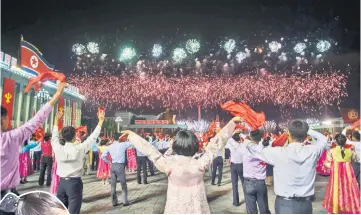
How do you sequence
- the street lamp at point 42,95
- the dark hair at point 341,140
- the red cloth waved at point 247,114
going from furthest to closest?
the street lamp at point 42,95
the dark hair at point 341,140
the red cloth waved at point 247,114

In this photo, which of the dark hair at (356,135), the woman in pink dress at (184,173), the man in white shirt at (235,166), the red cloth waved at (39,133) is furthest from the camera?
the red cloth waved at (39,133)

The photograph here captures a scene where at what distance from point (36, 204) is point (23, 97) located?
2106 cm

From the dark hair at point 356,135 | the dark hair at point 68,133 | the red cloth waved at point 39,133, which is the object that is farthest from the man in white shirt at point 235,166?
the red cloth waved at point 39,133

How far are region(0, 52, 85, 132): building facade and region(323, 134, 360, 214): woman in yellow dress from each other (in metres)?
9.47

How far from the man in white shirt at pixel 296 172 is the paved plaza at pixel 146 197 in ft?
9.93

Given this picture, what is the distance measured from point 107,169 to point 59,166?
5.79m

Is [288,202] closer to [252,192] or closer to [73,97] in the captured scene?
[252,192]

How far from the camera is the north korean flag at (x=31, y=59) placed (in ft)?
58.0

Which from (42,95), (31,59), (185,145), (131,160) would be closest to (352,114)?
(185,145)

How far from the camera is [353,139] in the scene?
296 inches

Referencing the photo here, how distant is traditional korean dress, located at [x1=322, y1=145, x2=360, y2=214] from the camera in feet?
19.6

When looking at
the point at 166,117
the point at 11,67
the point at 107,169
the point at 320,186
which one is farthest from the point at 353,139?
the point at 166,117

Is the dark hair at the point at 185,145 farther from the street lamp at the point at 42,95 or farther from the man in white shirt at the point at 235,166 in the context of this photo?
the street lamp at the point at 42,95

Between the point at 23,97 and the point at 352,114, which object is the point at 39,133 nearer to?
the point at 352,114
